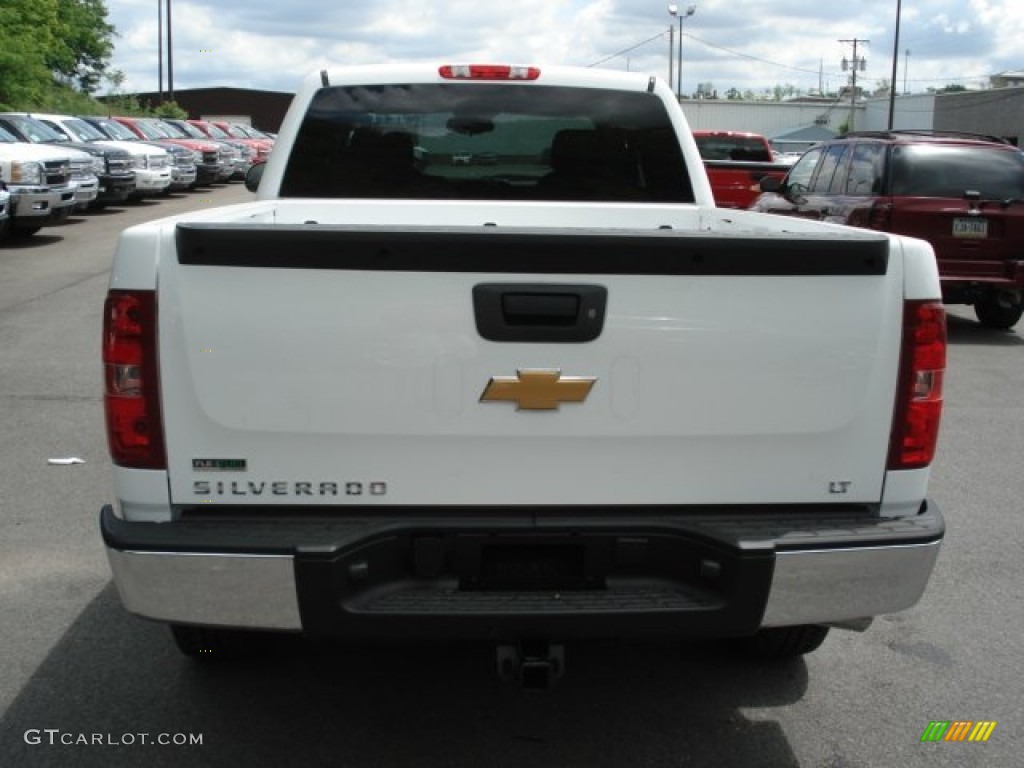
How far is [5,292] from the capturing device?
43.3 ft

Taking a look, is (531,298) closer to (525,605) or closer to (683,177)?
(525,605)

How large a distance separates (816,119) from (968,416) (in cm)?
8912

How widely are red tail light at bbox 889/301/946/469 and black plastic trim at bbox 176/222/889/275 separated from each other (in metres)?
0.19

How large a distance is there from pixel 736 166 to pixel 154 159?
41.9 feet

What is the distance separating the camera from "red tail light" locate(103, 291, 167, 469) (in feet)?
9.71

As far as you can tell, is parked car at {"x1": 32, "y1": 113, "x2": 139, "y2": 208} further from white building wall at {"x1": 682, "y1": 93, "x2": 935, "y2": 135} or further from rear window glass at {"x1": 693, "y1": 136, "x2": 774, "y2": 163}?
white building wall at {"x1": 682, "y1": 93, "x2": 935, "y2": 135}

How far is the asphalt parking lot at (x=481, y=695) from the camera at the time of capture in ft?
11.7

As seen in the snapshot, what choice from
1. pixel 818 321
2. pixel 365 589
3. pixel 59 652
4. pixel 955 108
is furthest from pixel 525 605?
pixel 955 108

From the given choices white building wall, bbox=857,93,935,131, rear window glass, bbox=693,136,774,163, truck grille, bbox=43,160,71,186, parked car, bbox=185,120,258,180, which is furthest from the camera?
white building wall, bbox=857,93,935,131

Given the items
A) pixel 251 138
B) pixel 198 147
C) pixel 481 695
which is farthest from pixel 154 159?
pixel 481 695

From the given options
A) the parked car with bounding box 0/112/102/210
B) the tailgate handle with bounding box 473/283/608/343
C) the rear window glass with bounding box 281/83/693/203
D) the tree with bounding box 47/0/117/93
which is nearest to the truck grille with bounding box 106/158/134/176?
the parked car with bounding box 0/112/102/210

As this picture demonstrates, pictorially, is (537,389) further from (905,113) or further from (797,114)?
(797,114)

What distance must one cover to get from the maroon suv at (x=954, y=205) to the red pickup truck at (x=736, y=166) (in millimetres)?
6636

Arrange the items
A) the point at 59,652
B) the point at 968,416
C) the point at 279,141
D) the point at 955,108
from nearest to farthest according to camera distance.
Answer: the point at 59,652, the point at 279,141, the point at 968,416, the point at 955,108
